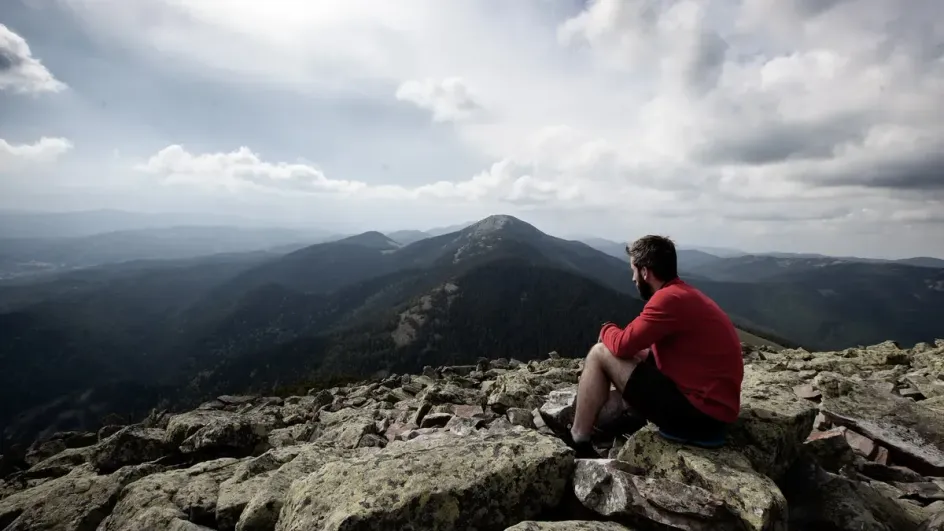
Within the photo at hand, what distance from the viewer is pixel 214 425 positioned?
14.0 m

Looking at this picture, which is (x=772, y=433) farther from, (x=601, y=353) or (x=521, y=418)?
(x=521, y=418)

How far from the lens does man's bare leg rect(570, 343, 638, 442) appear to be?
327 inches

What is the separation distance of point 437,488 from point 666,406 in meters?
4.13

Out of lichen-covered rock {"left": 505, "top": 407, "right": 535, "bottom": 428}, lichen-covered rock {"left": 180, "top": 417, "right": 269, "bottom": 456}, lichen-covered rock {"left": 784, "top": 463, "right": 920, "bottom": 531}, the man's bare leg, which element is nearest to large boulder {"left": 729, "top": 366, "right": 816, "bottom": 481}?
lichen-covered rock {"left": 784, "top": 463, "right": 920, "bottom": 531}

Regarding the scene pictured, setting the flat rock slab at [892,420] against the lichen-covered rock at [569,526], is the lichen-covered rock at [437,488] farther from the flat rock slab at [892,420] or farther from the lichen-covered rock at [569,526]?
the flat rock slab at [892,420]

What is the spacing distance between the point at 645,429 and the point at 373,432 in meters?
9.73

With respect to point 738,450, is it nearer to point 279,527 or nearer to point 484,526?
point 484,526

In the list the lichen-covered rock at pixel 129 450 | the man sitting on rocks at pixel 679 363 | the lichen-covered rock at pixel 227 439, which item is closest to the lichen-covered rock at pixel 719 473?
the man sitting on rocks at pixel 679 363

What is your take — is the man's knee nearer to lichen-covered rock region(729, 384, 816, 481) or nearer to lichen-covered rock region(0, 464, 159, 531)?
lichen-covered rock region(729, 384, 816, 481)

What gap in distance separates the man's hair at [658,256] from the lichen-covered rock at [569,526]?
4.37m

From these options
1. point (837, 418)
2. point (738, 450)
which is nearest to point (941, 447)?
point (837, 418)

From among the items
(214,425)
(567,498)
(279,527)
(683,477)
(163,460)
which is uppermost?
(683,477)

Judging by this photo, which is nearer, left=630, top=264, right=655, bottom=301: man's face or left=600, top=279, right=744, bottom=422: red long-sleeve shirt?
left=600, top=279, right=744, bottom=422: red long-sleeve shirt

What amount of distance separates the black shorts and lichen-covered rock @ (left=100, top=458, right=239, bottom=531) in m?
8.98
